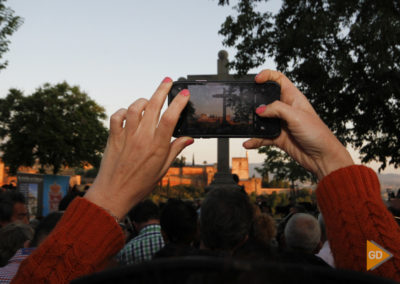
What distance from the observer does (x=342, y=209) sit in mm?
1292

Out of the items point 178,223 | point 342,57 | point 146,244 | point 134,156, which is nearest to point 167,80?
point 134,156

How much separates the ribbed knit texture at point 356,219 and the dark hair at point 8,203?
5.00m

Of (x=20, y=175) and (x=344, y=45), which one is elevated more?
(x=344, y=45)

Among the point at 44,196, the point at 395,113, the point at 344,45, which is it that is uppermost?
the point at 344,45

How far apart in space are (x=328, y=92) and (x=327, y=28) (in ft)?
6.32

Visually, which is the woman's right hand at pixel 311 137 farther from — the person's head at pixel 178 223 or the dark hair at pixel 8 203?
the dark hair at pixel 8 203

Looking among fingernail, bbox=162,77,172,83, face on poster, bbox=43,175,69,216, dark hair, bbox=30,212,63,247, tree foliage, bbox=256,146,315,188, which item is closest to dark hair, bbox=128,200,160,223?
dark hair, bbox=30,212,63,247

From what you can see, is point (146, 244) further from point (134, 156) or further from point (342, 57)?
point (342, 57)

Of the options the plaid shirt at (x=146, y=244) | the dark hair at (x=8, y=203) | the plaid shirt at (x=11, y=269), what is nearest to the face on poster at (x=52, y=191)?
the dark hair at (x=8, y=203)

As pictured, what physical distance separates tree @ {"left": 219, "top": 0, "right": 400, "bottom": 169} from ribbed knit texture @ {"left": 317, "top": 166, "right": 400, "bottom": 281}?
9438 millimetres

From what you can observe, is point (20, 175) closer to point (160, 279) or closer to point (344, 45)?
Result: point (344, 45)

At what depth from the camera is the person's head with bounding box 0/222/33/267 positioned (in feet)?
11.9

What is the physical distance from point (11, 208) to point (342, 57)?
8.69m

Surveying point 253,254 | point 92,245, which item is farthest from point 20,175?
point 253,254
